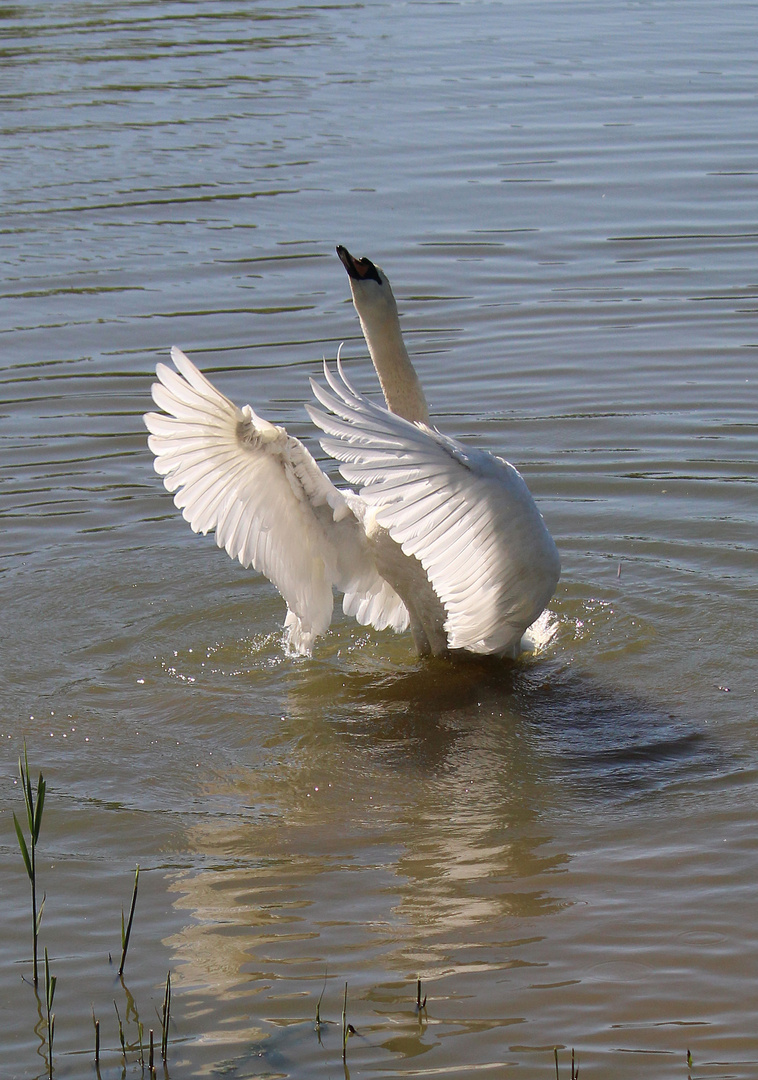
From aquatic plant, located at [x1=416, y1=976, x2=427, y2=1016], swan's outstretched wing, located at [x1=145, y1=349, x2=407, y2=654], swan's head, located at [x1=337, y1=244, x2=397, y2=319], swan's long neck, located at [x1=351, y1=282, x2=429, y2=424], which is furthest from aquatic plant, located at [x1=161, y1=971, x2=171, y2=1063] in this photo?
swan's head, located at [x1=337, y1=244, x2=397, y2=319]

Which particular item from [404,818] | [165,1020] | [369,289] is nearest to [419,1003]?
[165,1020]

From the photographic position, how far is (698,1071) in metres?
3.75

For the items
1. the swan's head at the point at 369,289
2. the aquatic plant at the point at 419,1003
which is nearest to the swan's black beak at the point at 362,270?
the swan's head at the point at 369,289

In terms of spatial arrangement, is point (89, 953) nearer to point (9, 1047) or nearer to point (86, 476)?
point (9, 1047)

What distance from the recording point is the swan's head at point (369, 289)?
660 cm

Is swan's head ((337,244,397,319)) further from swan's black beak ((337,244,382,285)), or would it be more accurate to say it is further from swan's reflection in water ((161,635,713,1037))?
swan's reflection in water ((161,635,713,1037))

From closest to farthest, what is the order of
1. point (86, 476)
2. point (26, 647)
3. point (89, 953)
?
point (89, 953) < point (26, 647) < point (86, 476)

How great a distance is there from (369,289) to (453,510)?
153cm

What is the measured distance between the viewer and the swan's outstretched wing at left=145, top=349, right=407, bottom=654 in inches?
242

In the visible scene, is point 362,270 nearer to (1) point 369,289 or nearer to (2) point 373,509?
(1) point 369,289

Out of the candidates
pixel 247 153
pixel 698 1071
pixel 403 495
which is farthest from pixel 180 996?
pixel 247 153

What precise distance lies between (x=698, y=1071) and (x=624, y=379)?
623cm

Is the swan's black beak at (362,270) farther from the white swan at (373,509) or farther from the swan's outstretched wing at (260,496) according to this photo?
the swan's outstretched wing at (260,496)

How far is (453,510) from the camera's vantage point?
5.45 m
